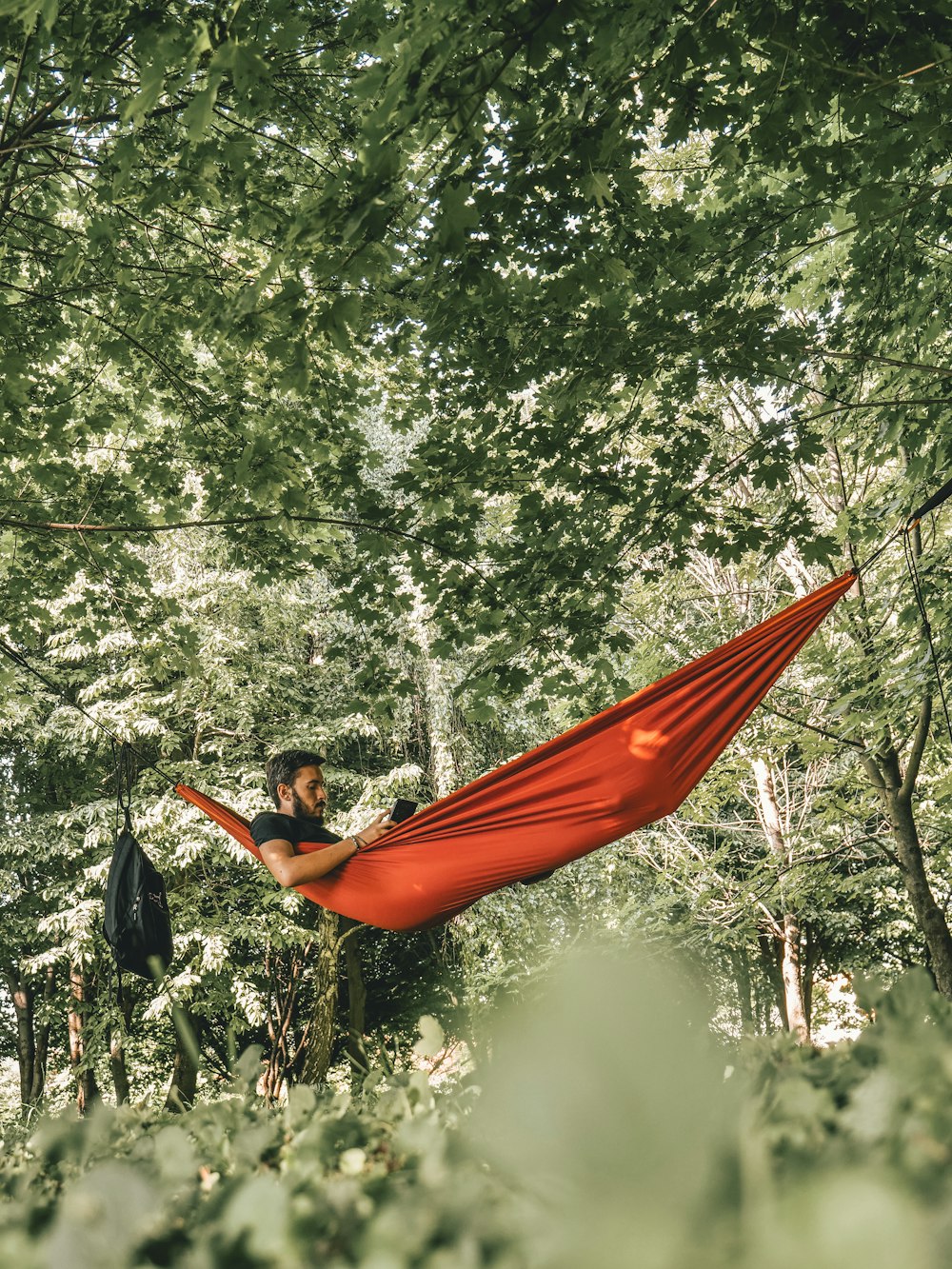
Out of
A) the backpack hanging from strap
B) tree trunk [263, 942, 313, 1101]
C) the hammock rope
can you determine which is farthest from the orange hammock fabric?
tree trunk [263, 942, 313, 1101]

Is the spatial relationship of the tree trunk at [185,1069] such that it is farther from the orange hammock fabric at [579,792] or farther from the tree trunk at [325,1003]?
the tree trunk at [325,1003]

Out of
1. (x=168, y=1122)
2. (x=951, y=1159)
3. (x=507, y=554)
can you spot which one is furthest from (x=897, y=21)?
(x=168, y=1122)

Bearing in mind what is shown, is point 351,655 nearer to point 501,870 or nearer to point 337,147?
point 337,147

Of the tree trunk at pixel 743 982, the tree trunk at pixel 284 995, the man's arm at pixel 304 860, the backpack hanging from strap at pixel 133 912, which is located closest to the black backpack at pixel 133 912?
the backpack hanging from strap at pixel 133 912

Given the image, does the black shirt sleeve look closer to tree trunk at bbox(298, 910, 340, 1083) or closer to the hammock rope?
the hammock rope

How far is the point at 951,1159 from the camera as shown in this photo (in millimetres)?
442

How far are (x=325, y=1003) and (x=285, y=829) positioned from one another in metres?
5.02

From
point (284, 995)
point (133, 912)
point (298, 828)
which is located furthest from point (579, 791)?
point (284, 995)

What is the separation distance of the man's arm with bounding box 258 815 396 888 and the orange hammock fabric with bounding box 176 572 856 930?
38mm

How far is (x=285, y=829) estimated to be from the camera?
A: 2.59 m

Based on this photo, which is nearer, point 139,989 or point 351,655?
point 139,989

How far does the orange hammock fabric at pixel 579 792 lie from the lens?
232cm

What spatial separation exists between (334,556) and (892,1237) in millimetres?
3443

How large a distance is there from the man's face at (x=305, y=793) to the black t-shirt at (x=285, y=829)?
58 millimetres
